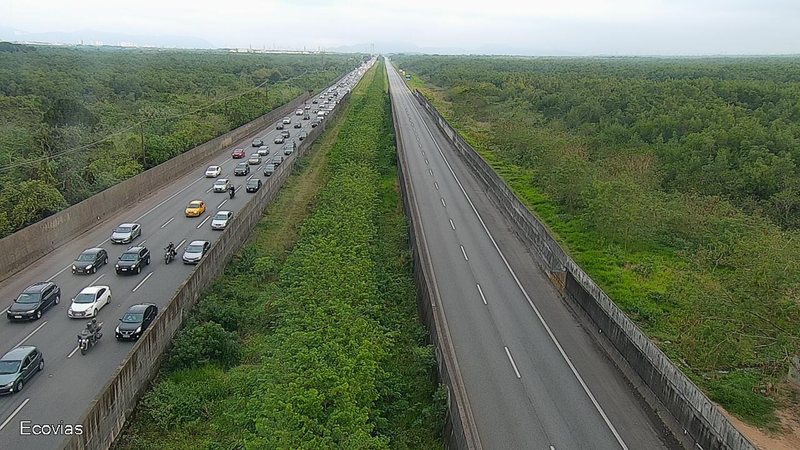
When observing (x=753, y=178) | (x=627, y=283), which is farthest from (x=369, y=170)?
(x=753, y=178)

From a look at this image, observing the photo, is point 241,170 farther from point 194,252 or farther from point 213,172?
point 194,252

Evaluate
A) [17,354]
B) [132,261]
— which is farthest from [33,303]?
[132,261]

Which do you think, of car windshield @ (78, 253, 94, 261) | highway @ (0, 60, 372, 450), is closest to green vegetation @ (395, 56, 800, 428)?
highway @ (0, 60, 372, 450)

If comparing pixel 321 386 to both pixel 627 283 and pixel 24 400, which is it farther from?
pixel 627 283

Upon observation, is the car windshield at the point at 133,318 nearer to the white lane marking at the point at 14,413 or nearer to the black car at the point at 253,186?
the white lane marking at the point at 14,413

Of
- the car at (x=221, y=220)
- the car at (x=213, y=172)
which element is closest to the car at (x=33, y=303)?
the car at (x=221, y=220)
